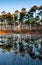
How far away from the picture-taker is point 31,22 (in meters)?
38.6

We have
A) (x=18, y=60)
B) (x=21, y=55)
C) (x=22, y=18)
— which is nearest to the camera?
(x=18, y=60)

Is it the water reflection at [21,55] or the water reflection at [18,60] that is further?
the water reflection at [21,55]

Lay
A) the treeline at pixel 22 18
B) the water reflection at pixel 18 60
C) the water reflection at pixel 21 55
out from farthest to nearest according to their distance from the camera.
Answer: the treeline at pixel 22 18 < the water reflection at pixel 21 55 < the water reflection at pixel 18 60

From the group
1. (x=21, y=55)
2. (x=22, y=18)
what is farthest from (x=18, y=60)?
(x=22, y=18)

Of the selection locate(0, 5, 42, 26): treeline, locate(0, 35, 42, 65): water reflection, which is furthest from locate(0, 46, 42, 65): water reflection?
locate(0, 5, 42, 26): treeline

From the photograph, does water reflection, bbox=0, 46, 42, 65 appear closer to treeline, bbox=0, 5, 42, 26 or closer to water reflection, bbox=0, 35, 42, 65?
water reflection, bbox=0, 35, 42, 65

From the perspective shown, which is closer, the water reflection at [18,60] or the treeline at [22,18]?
the water reflection at [18,60]

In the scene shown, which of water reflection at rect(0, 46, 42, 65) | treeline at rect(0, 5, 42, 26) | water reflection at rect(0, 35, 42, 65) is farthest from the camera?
treeline at rect(0, 5, 42, 26)

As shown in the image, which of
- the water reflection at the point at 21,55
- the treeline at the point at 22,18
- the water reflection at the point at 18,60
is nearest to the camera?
the water reflection at the point at 18,60

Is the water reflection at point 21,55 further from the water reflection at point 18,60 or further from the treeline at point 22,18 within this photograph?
the treeline at point 22,18

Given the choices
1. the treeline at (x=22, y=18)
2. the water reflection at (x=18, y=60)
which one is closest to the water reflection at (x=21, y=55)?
the water reflection at (x=18, y=60)

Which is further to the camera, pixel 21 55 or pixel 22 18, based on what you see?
pixel 22 18

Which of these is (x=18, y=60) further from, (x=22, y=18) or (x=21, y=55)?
(x=22, y=18)

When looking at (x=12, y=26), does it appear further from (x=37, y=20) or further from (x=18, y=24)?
(x=37, y=20)
